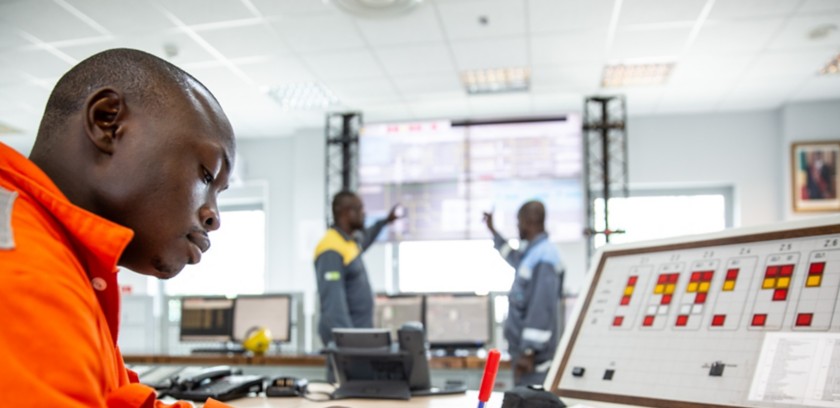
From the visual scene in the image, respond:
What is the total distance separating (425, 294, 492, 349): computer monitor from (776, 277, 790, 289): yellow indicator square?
298 centimetres

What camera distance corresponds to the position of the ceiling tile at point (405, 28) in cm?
391

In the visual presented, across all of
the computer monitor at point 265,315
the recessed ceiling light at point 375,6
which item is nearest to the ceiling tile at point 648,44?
the recessed ceiling light at point 375,6

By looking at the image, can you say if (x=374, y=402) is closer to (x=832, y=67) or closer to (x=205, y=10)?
(x=205, y=10)

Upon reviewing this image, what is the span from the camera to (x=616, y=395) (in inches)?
39.5

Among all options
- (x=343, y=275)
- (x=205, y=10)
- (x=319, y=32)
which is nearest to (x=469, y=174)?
(x=319, y=32)

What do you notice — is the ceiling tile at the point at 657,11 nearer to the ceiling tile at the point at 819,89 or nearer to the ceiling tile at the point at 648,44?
the ceiling tile at the point at 648,44

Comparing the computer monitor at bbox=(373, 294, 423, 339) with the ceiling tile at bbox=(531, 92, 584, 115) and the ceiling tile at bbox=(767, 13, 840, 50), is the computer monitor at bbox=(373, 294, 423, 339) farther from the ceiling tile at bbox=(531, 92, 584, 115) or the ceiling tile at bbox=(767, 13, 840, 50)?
the ceiling tile at bbox=(767, 13, 840, 50)

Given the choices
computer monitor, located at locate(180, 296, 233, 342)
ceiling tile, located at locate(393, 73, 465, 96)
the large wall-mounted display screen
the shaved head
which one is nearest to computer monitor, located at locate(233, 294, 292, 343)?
computer monitor, located at locate(180, 296, 233, 342)

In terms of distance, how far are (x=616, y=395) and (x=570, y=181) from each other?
14.6 ft

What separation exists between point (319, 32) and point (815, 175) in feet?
14.9

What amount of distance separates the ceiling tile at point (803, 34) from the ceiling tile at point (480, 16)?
1.72 meters

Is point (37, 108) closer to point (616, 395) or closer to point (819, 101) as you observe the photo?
point (616, 395)

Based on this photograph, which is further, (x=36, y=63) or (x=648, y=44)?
(x=36, y=63)

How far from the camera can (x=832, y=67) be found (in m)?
4.85
